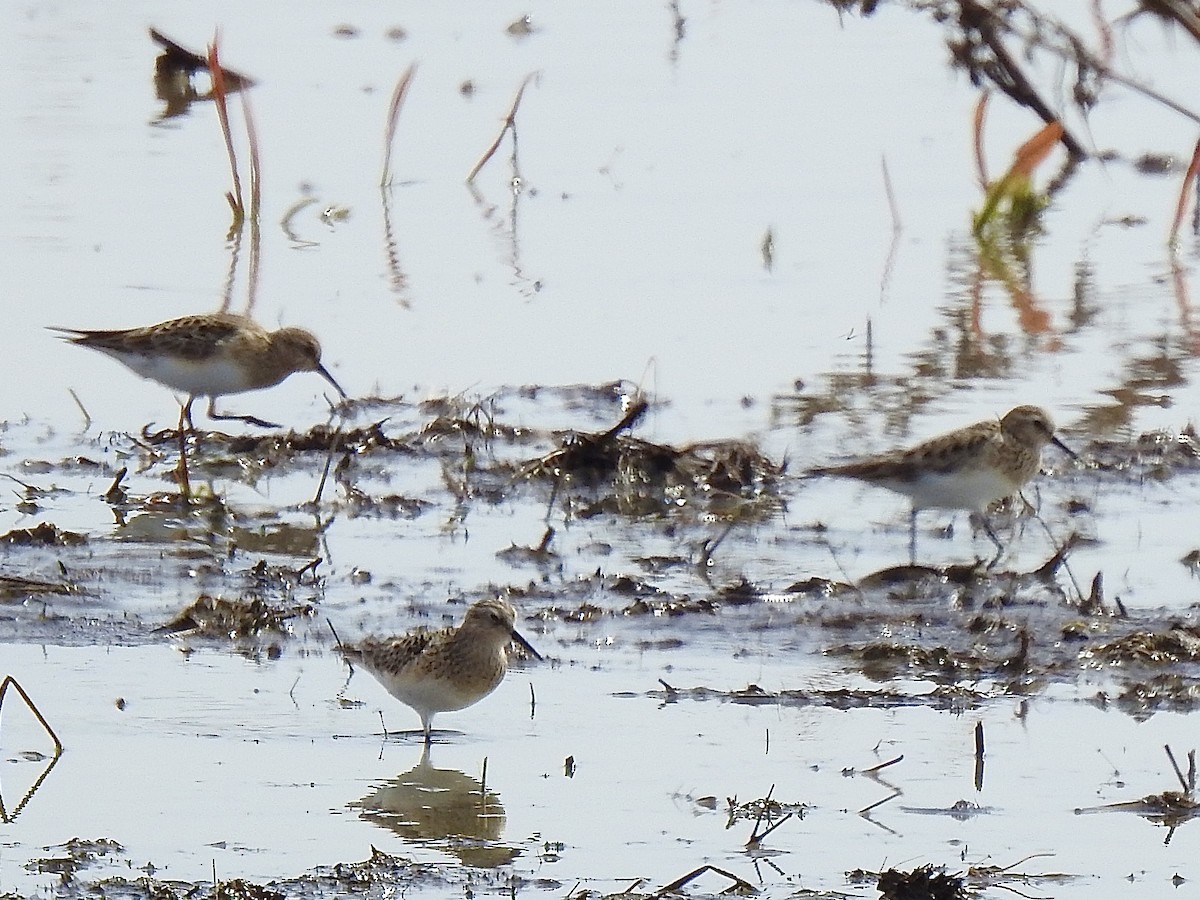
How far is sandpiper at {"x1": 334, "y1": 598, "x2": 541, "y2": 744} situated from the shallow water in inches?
6.9

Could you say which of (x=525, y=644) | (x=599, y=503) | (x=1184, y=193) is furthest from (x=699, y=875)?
(x=1184, y=193)

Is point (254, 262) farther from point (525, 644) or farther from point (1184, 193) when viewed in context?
point (525, 644)

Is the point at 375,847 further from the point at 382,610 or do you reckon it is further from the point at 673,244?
the point at 673,244

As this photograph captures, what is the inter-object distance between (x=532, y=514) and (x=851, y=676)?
2.25 m

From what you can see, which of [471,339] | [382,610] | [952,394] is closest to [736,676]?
[382,610]

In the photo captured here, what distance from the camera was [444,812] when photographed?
648cm

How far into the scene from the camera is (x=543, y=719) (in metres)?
7.27

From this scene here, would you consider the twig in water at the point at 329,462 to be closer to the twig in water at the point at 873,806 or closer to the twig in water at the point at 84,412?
the twig in water at the point at 84,412

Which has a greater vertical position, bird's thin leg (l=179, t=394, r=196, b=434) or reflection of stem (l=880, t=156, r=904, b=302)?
reflection of stem (l=880, t=156, r=904, b=302)

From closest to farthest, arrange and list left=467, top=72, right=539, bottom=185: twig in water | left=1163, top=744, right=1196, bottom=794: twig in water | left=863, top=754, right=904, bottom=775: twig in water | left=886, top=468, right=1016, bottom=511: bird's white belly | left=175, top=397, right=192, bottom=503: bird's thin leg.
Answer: left=1163, top=744, right=1196, bottom=794: twig in water → left=863, top=754, right=904, bottom=775: twig in water → left=886, top=468, right=1016, bottom=511: bird's white belly → left=175, top=397, right=192, bottom=503: bird's thin leg → left=467, top=72, right=539, bottom=185: twig in water

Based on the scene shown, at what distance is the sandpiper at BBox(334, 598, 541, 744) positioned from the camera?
6977 millimetres

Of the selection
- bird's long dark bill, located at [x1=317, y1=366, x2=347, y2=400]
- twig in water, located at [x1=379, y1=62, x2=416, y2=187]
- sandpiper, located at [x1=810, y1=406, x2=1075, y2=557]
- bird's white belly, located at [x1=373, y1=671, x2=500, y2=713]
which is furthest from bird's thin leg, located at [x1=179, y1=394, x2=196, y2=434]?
twig in water, located at [x1=379, y1=62, x2=416, y2=187]

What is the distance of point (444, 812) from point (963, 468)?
132 inches

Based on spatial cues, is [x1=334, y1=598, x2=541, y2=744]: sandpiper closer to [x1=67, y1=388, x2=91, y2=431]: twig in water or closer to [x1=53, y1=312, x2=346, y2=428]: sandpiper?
[x1=53, y1=312, x2=346, y2=428]: sandpiper
